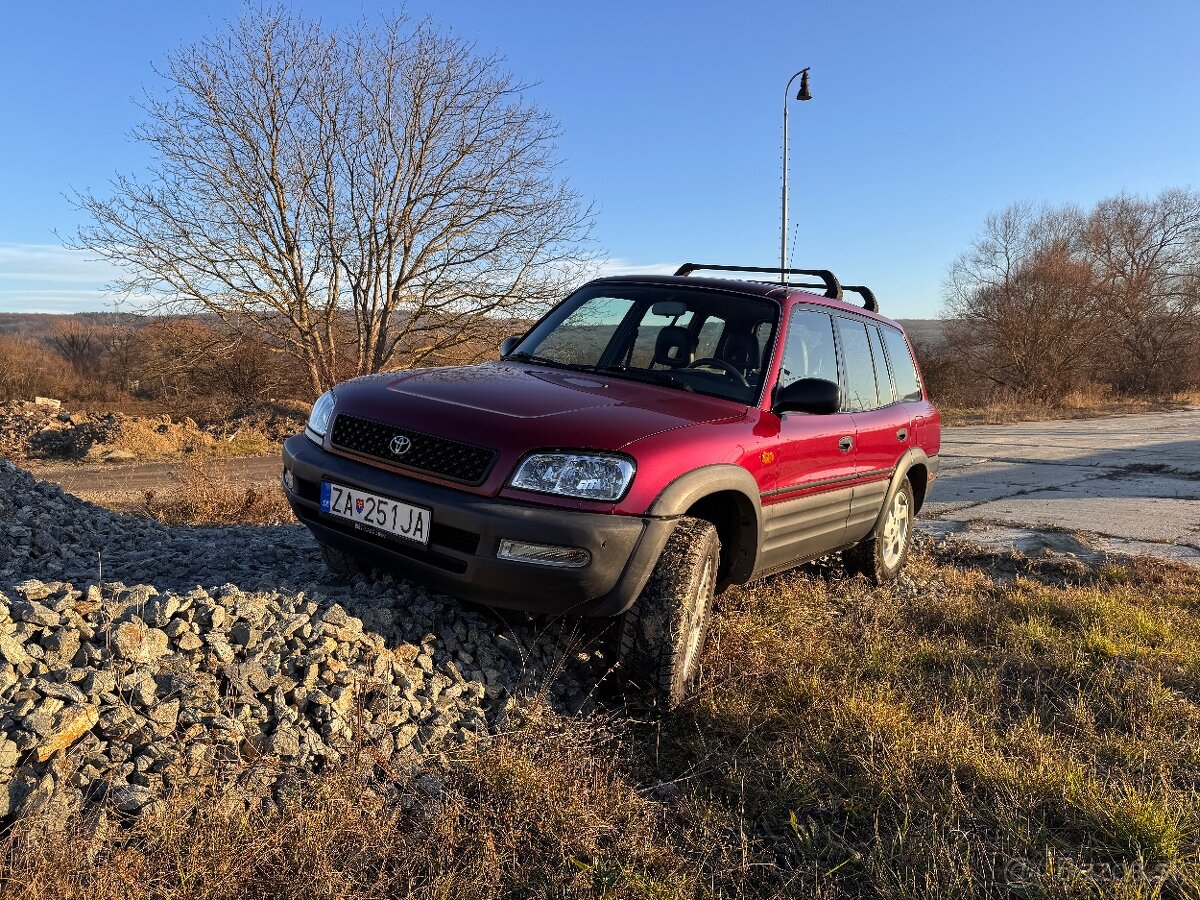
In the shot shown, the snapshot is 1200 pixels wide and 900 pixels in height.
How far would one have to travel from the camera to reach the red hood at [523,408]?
9.75 ft

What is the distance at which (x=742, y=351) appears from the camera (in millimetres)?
4086

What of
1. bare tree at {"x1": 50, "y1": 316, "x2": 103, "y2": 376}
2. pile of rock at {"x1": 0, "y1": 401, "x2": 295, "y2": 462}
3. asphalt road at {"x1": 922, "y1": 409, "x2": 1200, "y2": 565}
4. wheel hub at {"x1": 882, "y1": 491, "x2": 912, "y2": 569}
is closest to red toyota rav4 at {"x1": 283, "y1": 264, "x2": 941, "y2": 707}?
wheel hub at {"x1": 882, "y1": 491, "x2": 912, "y2": 569}

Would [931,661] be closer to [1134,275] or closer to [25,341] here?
[25,341]

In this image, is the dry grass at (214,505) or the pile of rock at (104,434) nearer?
the dry grass at (214,505)

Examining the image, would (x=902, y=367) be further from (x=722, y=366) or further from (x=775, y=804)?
(x=775, y=804)

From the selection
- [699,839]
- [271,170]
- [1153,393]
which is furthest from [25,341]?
[1153,393]

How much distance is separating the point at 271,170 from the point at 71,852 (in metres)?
17.4

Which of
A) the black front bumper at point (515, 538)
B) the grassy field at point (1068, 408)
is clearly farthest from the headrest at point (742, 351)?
the grassy field at point (1068, 408)

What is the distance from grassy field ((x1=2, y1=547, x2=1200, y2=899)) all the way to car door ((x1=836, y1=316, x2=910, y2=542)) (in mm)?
961

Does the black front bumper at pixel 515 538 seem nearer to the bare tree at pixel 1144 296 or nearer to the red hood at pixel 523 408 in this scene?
the red hood at pixel 523 408

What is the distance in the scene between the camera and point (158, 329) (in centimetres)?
1708

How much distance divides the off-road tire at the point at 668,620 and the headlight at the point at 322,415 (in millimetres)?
1578

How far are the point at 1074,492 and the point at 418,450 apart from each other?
10051mm

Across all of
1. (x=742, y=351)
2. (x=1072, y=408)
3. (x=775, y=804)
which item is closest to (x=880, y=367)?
(x=742, y=351)
